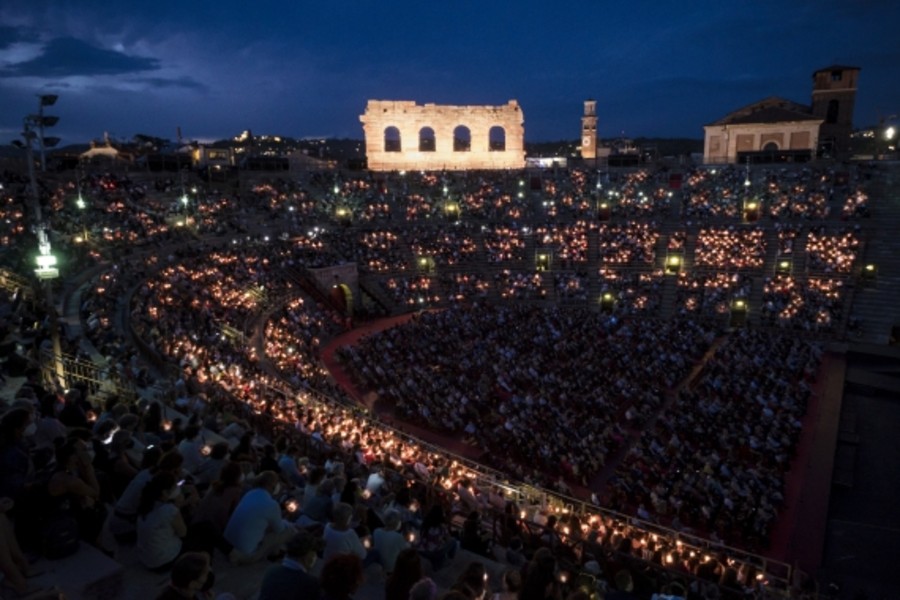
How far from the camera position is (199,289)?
27875mm

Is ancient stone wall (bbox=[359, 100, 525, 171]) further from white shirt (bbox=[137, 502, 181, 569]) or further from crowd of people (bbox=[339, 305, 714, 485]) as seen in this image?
white shirt (bbox=[137, 502, 181, 569])

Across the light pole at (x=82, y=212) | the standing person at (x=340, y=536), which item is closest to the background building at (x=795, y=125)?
the light pole at (x=82, y=212)

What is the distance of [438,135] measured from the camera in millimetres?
51438

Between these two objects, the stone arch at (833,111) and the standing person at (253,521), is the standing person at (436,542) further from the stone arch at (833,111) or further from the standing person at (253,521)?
the stone arch at (833,111)

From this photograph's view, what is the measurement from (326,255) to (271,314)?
30.4 ft

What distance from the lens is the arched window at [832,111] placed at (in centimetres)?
5284

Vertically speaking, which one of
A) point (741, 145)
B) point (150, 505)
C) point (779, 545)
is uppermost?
point (741, 145)

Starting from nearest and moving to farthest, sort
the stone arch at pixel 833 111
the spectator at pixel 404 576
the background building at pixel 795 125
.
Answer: the spectator at pixel 404 576 < the background building at pixel 795 125 < the stone arch at pixel 833 111

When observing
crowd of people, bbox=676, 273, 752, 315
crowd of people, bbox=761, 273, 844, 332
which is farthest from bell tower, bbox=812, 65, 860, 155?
crowd of people, bbox=676, 273, 752, 315

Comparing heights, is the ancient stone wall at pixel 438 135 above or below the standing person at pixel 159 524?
above

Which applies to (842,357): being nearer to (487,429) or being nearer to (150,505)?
(487,429)

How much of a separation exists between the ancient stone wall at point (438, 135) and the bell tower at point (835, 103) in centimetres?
2685

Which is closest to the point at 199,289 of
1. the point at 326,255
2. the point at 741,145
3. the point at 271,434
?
the point at 326,255

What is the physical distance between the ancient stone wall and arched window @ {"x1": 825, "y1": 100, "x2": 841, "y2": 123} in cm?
2771
